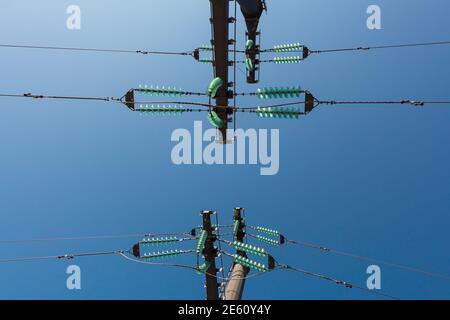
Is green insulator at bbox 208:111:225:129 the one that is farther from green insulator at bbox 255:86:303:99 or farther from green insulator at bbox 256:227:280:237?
green insulator at bbox 256:227:280:237

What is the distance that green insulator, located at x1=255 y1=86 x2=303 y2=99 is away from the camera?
7.23 m

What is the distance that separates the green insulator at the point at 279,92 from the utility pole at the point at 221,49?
3.12ft

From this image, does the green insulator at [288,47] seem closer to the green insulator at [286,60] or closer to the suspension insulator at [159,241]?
the green insulator at [286,60]

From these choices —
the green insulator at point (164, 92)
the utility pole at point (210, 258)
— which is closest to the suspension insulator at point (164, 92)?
the green insulator at point (164, 92)

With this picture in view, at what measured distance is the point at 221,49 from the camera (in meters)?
7.43

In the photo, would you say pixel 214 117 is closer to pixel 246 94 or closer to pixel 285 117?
pixel 246 94

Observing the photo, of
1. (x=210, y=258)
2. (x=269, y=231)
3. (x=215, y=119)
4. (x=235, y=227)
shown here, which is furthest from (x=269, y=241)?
(x=215, y=119)

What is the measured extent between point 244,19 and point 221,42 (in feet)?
14.5

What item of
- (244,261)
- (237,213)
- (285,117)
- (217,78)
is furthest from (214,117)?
(237,213)

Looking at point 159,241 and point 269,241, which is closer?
point 159,241

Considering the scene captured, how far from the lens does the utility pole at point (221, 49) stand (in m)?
6.85

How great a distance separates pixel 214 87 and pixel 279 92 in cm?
160

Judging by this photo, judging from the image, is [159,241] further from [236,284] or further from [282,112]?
[282,112]

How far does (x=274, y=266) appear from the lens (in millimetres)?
8172
